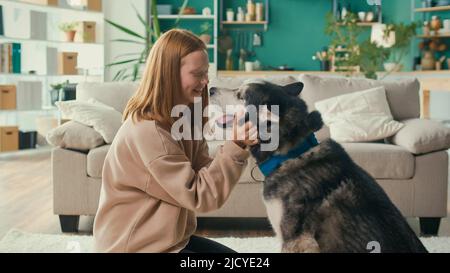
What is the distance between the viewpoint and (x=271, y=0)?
27.9 feet

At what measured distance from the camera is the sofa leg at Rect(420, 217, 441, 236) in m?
3.24

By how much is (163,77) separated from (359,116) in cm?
235

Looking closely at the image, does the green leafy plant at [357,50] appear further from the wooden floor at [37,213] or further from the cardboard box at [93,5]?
the wooden floor at [37,213]

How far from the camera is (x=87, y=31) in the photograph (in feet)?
23.9

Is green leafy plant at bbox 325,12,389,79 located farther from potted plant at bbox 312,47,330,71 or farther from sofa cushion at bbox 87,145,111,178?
sofa cushion at bbox 87,145,111,178

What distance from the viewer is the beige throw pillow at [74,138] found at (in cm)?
319

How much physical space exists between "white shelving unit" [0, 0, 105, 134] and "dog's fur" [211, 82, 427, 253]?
204 inches

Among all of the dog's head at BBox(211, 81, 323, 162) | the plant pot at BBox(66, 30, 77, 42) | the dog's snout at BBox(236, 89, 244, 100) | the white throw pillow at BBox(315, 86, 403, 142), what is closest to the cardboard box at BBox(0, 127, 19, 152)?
the plant pot at BBox(66, 30, 77, 42)

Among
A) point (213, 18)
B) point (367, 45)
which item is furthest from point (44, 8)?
point (367, 45)

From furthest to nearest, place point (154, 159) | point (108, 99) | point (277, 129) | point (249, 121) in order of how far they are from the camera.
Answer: point (108, 99) < point (277, 129) < point (249, 121) < point (154, 159)

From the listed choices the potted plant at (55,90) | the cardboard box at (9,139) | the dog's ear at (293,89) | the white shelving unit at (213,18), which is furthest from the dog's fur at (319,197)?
the white shelving unit at (213,18)
